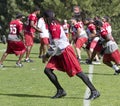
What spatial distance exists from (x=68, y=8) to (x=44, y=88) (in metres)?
41.6

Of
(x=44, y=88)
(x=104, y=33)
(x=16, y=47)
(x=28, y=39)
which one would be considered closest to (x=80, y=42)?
(x=28, y=39)

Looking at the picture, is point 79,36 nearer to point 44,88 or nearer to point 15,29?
point 15,29

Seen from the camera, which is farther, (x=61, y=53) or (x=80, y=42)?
(x=80, y=42)

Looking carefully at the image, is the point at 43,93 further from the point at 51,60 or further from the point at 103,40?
the point at 103,40

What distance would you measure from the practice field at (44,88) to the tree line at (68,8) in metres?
34.9

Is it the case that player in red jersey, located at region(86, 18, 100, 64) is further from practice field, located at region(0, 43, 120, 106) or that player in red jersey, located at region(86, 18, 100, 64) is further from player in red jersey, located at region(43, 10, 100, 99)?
player in red jersey, located at region(43, 10, 100, 99)

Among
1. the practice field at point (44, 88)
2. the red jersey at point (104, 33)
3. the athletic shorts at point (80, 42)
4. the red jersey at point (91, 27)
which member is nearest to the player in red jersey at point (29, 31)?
the athletic shorts at point (80, 42)

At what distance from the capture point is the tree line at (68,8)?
170 ft

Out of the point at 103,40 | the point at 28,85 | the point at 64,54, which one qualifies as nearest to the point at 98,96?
the point at 64,54

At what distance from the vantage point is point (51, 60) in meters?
10.5

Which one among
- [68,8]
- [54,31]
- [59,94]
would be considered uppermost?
[54,31]

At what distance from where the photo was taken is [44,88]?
1214 cm

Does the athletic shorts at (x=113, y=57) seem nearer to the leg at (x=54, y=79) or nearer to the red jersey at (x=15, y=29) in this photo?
the red jersey at (x=15, y=29)

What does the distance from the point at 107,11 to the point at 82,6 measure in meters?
2.52
